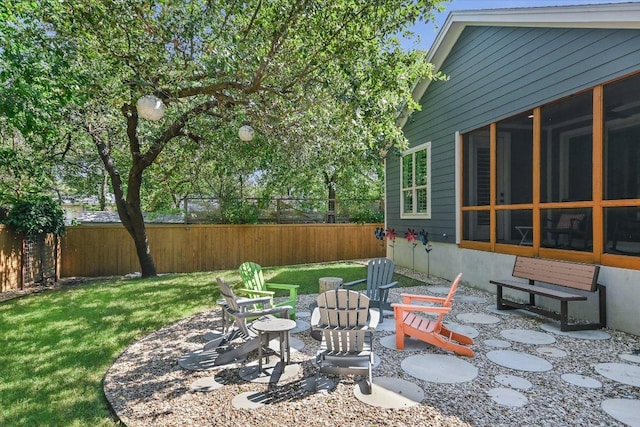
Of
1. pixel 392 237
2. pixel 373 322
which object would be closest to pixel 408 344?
pixel 373 322

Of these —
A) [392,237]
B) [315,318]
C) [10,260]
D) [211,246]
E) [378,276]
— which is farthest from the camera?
[211,246]

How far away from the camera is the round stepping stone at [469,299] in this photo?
19.8 ft

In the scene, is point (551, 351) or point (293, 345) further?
point (293, 345)

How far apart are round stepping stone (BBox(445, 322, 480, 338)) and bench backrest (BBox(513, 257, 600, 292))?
141cm

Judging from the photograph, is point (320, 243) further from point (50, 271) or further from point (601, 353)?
point (601, 353)

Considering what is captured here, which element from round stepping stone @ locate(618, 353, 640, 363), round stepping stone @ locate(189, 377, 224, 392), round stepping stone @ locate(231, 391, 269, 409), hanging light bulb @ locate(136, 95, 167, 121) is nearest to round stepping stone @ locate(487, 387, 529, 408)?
round stepping stone @ locate(618, 353, 640, 363)

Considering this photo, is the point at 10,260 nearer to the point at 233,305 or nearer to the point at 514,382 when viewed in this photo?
the point at 233,305

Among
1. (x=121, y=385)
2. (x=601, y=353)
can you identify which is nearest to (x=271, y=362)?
(x=121, y=385)

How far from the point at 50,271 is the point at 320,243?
24.1 feet

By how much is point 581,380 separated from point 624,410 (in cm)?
49

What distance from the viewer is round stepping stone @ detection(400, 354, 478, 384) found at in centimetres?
321

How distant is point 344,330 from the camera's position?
3191 mm

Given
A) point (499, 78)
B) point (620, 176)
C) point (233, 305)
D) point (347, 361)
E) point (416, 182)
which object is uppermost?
point (499, 78)

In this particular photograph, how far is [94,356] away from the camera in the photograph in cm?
383
